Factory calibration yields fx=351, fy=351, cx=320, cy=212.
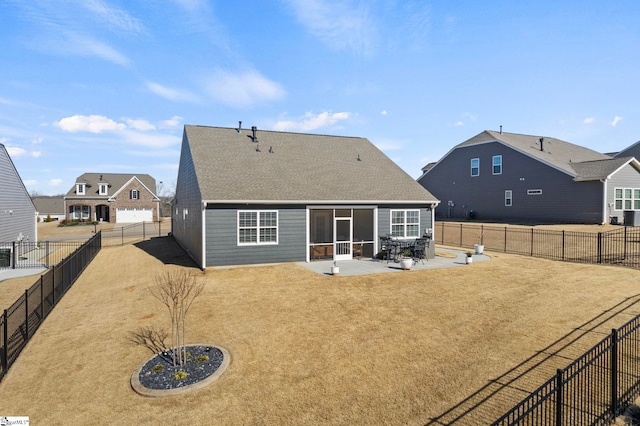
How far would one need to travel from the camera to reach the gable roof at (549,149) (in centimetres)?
3245

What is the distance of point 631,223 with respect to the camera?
88.6ft

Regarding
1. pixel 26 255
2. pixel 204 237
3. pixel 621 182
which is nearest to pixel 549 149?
pixel 621 182

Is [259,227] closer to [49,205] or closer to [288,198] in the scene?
[288,198]

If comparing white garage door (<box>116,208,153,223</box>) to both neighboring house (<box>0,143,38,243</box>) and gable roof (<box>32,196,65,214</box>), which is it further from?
gable roof (<box>32,196,65,214</box>)

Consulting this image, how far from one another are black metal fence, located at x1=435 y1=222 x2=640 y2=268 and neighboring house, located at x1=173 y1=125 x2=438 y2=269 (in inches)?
277

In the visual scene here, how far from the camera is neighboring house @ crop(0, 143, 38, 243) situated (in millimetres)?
23562

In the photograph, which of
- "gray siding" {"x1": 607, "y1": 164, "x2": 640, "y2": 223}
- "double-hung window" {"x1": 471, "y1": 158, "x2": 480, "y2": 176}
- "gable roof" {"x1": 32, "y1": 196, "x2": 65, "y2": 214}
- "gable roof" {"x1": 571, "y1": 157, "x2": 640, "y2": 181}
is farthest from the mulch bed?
"gable roof" {"x1": 32, "y1": 196, "x2": 65, "y2": 214}

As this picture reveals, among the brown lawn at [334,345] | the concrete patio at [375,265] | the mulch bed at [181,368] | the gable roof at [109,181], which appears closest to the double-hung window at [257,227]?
the concrete patio at [375,265]

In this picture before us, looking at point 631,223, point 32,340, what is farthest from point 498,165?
point 32,340

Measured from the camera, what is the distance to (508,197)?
3644 cm

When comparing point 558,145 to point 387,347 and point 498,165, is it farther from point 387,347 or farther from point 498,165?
point 387,347

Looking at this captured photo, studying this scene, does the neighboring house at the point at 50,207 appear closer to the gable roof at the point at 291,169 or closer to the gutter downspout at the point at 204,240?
the gable roof at the point at 291,169

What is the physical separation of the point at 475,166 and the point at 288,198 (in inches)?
1171

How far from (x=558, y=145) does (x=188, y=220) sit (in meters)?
40.8
